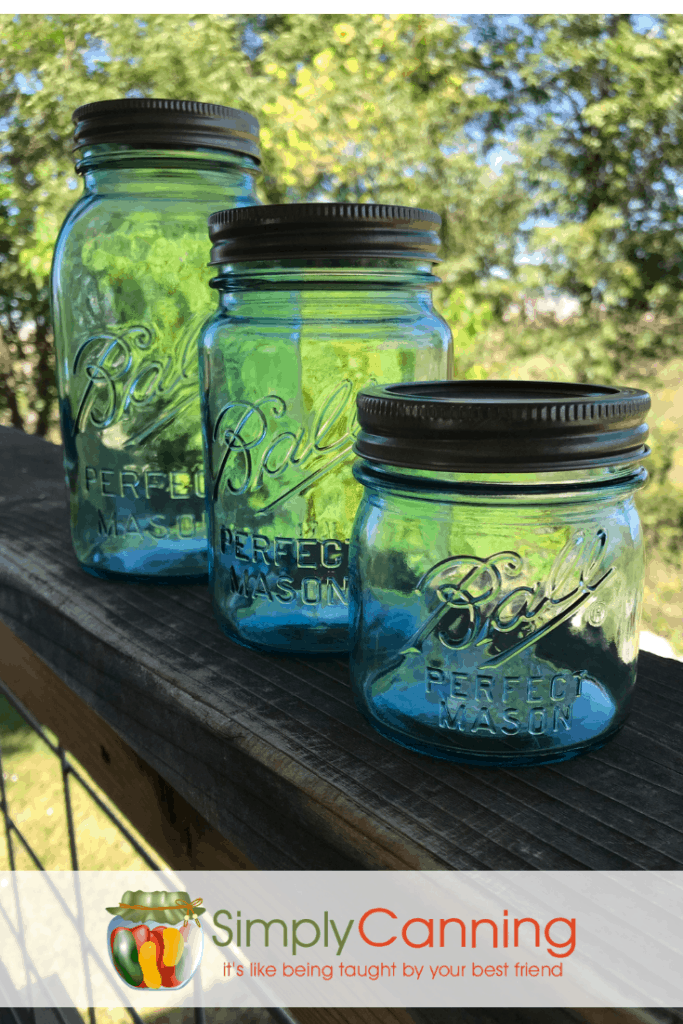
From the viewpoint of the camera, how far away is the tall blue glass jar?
1.41ft

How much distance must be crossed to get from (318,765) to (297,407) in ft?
0.58

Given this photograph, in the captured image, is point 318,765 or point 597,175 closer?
point 318,765

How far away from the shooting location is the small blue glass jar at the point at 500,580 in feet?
1.05

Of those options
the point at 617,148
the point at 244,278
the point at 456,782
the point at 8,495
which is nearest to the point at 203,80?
the point at 617,148

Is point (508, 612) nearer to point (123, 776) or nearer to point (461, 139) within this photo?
point (123, 776)

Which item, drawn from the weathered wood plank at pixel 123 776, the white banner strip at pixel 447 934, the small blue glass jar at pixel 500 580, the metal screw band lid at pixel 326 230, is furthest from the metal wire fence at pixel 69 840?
the metal screw band lid at pixel 326 230

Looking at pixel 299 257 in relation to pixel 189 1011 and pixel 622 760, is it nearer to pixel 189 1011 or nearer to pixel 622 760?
pixel 622 760

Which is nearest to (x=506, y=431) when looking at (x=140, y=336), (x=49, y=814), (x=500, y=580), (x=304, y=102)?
(x=500, y=580)

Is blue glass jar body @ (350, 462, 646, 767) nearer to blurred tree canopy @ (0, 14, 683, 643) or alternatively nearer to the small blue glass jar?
the small blue glass jar

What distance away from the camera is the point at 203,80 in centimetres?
337

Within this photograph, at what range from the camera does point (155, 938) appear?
1.39ft

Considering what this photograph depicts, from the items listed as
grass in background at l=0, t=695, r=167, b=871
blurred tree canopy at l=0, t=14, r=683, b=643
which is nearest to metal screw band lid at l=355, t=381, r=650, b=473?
grass in background at l=0, t=695, r=167, b=871

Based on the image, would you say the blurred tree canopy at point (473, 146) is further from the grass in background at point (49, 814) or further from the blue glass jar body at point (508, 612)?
the blue glass jar body at point (508, 612)

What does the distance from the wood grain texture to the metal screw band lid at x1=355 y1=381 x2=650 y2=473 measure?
0.12m
